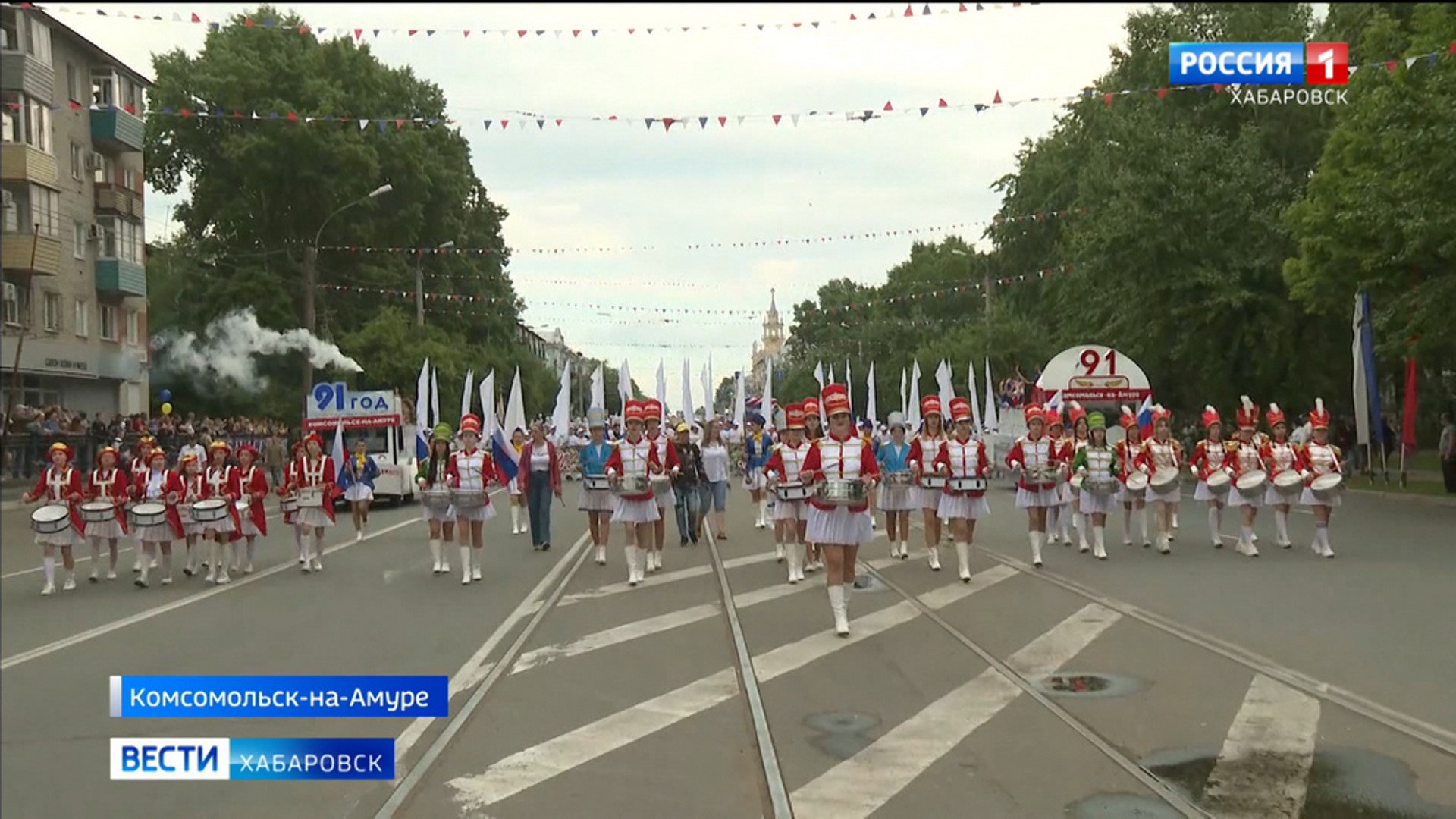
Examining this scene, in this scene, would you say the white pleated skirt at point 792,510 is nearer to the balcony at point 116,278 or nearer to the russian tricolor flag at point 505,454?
the russian tricolor flag at point 505,454

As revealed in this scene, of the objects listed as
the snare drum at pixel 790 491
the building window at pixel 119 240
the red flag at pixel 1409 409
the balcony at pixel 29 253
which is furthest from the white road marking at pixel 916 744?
the building window at pixel 119 240

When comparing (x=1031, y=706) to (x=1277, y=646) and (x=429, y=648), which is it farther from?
(x=429, y=648)

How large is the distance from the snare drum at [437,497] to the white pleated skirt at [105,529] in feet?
12.5

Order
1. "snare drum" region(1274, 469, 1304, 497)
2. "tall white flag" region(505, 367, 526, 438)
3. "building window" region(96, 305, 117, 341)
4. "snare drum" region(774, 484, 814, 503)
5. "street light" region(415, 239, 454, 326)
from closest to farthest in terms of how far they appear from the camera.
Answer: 1. "snare drum" region(774, 484, 814, 503)
2. "snare drum" region(1274, 469, 1304, 497)
3. "tall white flag" region(505, 367, 526, 438)
4. "building window" region(96, 305, 117, 341)
5. "street light" region(415, 239, 454, 326)

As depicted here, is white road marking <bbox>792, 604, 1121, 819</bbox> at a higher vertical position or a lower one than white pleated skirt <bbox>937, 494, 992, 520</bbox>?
lower

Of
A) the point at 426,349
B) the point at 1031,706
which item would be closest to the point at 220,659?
the point at 1031,706

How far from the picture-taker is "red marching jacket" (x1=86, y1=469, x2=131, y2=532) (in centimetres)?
1608

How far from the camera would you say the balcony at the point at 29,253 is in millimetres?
36406

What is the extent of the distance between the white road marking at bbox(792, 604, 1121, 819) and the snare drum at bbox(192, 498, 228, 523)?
33.4ft

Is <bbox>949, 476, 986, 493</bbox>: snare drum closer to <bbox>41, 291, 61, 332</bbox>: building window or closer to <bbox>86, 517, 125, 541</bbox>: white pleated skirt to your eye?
<bbox>86, 517, 125, 541</bbox>: white pleated skirt

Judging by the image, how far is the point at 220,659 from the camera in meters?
10.3

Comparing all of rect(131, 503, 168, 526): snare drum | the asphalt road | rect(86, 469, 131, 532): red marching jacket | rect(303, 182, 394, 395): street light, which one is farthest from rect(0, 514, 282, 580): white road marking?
rect(303, 182, 394, 395): street light

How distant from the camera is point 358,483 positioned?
22.6 m

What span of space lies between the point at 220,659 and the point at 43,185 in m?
34.0
